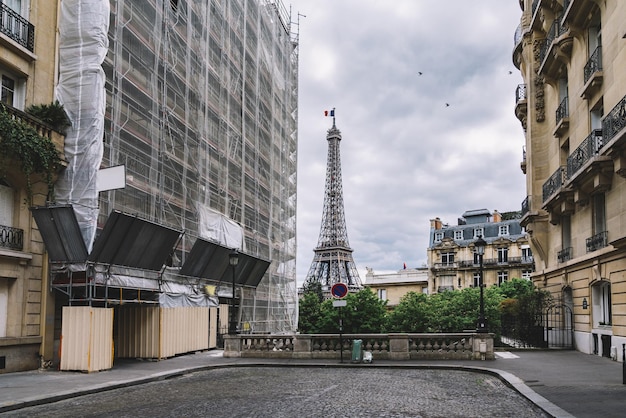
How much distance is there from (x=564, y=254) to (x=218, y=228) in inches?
635

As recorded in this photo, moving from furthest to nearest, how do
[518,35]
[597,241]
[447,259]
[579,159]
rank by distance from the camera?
1. [447,259]
2. [518,35]
3. [579,159]
4. [597,241]

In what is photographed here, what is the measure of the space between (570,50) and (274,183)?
21337 mm

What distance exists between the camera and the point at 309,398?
13.4 m

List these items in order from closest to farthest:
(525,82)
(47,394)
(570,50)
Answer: (47,394) → (570,50) → (525,82)

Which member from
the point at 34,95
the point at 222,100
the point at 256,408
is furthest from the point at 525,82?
the point at 256,408

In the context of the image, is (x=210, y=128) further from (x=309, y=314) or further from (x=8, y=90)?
(x=309, y=314)

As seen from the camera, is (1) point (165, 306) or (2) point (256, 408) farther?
(1) point (165, 306)

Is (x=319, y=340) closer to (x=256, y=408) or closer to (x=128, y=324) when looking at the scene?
(x=128, y=324)

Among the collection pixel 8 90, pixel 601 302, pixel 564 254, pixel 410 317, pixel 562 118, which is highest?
pixel 562 118

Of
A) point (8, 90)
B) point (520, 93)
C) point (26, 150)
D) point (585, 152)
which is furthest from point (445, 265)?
point (26, 150)

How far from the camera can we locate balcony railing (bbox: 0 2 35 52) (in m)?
18.9

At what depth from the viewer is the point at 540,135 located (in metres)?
32.0

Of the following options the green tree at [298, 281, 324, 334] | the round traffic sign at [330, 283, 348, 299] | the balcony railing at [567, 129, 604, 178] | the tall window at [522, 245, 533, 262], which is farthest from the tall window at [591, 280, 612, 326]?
the tall window at [522, 245, 533, 262]

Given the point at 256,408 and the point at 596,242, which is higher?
the point at 596,242
